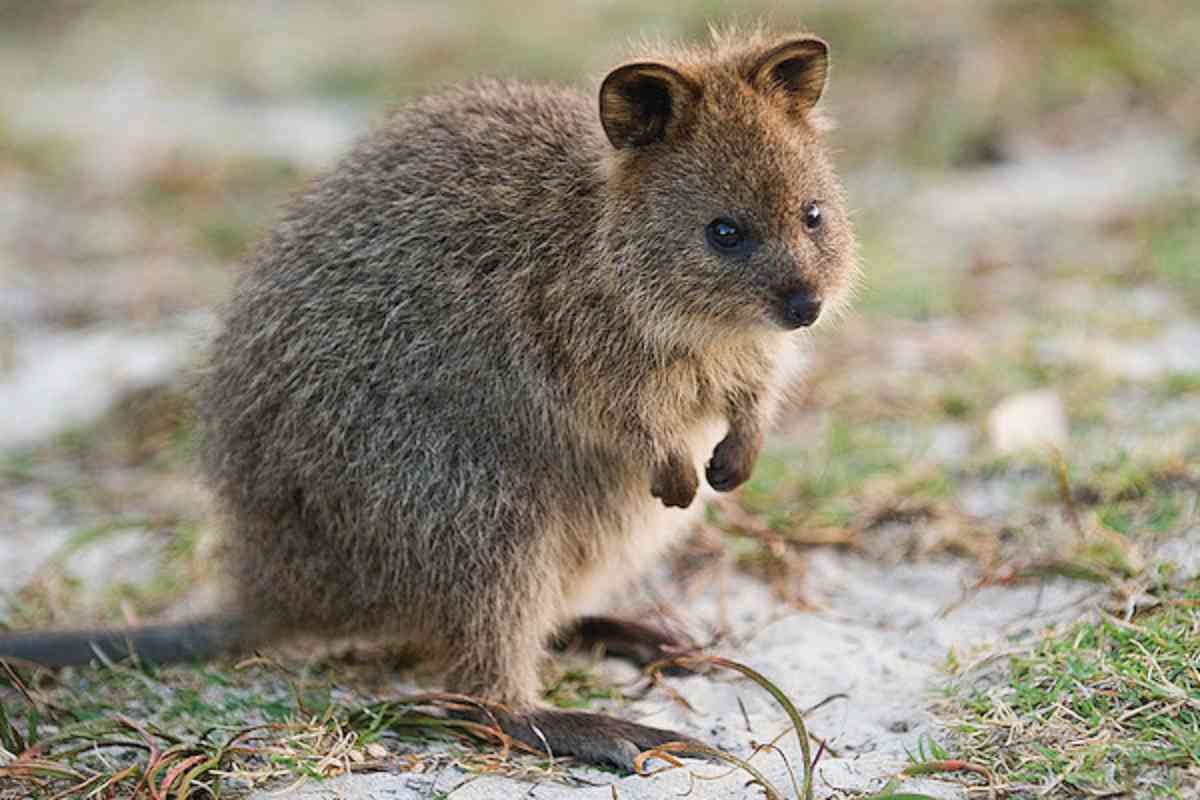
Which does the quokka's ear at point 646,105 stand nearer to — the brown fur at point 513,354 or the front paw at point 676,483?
the brown fur at point 513,354

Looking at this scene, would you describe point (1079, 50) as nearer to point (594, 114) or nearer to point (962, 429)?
point (962, 429)

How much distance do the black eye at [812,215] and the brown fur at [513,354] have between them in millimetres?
32

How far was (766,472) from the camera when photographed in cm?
469

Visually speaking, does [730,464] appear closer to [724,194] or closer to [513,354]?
[513,354]

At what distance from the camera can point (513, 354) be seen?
→ 3.54 m

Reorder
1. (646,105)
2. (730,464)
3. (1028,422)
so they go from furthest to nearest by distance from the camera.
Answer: (1028,422) → (730,464) → (646,105)

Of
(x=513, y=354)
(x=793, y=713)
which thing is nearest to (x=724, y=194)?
(x=513, y=354)

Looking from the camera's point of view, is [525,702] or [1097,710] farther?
[525,702]

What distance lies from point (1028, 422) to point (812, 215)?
1707mm

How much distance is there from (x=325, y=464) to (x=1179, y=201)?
4687 millimetres

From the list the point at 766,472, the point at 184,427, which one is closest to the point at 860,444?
the point at 766,472

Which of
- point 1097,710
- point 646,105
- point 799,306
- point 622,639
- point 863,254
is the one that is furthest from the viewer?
point 863,254

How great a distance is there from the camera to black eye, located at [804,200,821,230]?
343cm

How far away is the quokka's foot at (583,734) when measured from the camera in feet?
10.7
